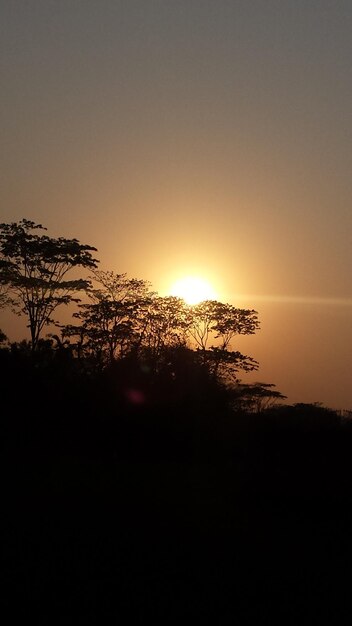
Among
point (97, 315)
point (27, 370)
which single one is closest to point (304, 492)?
point (27, 370)

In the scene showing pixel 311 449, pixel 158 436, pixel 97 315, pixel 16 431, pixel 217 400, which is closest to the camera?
pixel 311 449

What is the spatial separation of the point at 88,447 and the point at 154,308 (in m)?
25.7

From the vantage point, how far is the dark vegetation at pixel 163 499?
1173 centimetres

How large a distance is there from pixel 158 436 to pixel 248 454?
188 inches

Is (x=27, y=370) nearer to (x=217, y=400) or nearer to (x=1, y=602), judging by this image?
(x=217, y=400)

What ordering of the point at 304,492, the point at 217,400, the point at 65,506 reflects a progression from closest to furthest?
the point at 65,506, the point at 304,492, the point at 217,400

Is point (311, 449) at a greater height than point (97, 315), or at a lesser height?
lesser

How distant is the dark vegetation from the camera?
11.7 meters

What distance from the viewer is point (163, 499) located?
59.3 feet

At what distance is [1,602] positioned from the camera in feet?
35.8

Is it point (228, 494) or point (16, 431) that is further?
point (16, 431)

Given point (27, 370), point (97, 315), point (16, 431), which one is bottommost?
point (16, 431)

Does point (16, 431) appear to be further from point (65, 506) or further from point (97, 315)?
point (97, 315)

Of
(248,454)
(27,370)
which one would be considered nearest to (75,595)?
(248,454)
